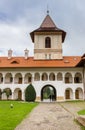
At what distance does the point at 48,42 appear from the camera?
50.6 metres

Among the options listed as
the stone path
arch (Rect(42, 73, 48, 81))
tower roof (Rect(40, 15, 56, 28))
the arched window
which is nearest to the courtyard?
the stone path

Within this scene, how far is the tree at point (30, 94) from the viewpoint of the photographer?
4184 cm

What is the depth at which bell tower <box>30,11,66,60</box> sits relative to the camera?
4959cm

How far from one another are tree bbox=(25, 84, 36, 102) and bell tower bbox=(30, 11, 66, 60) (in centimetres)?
884

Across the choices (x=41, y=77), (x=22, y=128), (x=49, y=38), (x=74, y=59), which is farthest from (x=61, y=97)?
(x=22, y=128)

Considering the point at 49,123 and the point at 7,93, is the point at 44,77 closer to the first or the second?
the point at 7,93

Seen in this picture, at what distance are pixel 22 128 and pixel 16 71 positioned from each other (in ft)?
117

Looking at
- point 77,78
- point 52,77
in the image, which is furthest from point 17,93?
point 77,78

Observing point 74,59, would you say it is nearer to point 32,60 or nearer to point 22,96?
point 32,60

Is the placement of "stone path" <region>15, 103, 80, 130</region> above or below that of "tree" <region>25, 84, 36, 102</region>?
below

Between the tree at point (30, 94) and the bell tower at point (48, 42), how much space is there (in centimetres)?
884

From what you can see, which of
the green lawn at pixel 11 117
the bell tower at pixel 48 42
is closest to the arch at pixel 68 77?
the bell tower at pixel 48 42

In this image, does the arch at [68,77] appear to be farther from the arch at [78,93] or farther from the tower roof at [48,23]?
the tower roof at [48,23]

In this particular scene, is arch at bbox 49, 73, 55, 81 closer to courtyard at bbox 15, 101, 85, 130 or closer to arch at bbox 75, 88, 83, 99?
arch at bbox 75, 88, 83, 99
